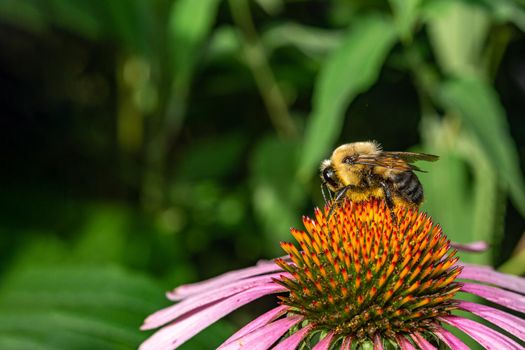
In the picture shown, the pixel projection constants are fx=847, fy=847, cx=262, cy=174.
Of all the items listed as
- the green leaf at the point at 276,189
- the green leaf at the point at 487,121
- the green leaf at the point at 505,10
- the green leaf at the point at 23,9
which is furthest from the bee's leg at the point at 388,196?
the green leaf at the point at 23,9

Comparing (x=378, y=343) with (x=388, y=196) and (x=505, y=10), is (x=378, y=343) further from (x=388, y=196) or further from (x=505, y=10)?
(x=505, y=10)

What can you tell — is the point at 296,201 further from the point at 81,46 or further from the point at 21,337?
the point at 81,46

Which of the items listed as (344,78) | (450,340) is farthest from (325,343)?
(344,78)

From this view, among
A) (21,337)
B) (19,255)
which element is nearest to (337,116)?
(21,337)

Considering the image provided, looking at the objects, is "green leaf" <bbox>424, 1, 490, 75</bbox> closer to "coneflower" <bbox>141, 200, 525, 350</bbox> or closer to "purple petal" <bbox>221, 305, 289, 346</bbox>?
"coneflower" <bbox>141, 200, 525, 350</bbox>

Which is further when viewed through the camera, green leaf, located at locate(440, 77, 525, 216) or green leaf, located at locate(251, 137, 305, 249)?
green leaf, located at locate(251, 137, 305, 249)

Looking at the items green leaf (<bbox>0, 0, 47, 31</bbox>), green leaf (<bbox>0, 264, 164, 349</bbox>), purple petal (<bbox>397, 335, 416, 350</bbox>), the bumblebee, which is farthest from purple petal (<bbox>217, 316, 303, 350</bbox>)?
green leaf (<bbox>0, 0, 47, 31</bbox>)

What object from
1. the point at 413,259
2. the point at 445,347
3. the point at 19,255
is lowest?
the point at 445,347
